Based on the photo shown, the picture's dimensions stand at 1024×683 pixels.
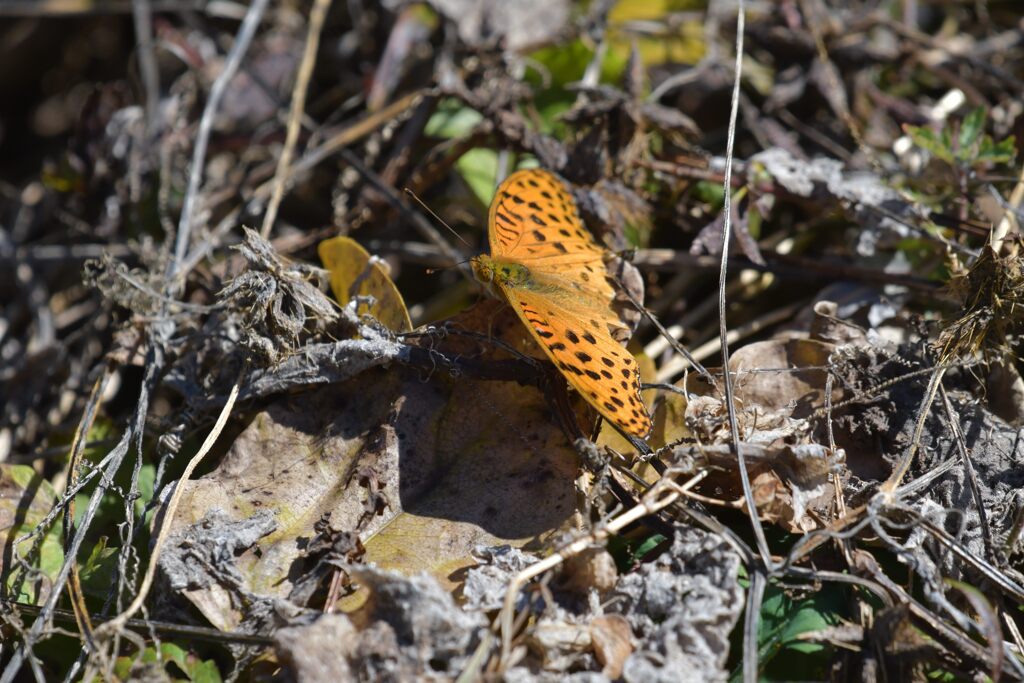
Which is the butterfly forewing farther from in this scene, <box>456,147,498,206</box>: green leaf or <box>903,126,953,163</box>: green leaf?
<box>903,126,953,163</box>: green leaf

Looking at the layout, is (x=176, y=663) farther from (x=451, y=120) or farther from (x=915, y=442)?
(x=451, y=120)

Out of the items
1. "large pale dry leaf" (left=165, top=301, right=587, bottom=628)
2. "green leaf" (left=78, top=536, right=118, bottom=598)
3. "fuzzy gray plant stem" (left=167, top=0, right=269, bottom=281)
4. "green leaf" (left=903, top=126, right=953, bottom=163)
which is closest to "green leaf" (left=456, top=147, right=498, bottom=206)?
"large pale dry leaf" (left=165, top=301, right=587, bottom=628)

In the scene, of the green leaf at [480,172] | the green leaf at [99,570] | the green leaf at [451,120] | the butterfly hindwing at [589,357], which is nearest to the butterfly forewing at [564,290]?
the butterfly hindwing at [589,357]

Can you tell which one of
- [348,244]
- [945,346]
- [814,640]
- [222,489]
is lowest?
[814,640]

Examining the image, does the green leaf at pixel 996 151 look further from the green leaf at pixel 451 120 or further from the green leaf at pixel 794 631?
the green leaf at pixel 451 120

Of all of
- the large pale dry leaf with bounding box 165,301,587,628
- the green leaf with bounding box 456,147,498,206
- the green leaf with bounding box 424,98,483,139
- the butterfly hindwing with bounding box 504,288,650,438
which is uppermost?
the green leaf with bounding box 424,98,483,139

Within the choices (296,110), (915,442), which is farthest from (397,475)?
(296,110)

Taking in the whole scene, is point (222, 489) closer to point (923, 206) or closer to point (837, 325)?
point (837, 325)

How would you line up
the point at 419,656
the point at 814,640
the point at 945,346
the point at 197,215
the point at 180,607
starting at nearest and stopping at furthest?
the point at 419,656 → the point at 814,640 → the point at 180,607 → the point at 945,346 → the point at 197,215

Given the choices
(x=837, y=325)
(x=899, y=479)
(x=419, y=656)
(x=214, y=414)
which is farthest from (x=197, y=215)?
(x=899, y=479)
